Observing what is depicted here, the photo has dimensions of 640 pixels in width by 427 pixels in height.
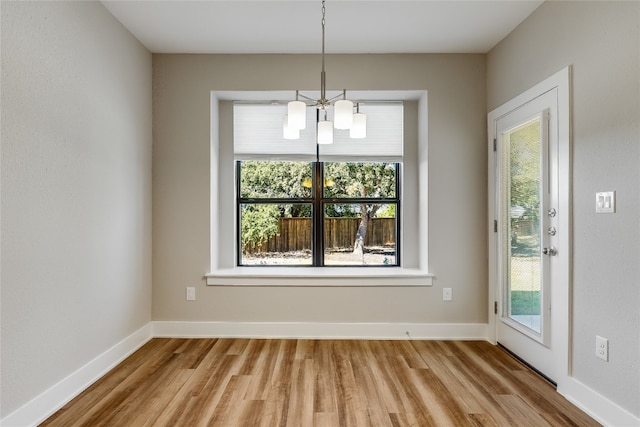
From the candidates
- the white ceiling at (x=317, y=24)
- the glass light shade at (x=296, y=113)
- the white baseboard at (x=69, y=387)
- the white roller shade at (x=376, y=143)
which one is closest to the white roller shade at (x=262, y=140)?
the white roller shade at (x=376, y=143)

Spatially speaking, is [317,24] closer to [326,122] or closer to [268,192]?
[326,122]

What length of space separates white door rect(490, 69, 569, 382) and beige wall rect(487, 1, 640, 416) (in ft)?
0.41

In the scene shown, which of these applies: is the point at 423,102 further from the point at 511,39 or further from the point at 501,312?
the point at 501,312

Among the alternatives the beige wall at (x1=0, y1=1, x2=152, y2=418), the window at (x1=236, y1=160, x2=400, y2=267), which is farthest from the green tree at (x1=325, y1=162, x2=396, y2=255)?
the beige wall at (x1=0, y1=1, x2=152, y2=418)

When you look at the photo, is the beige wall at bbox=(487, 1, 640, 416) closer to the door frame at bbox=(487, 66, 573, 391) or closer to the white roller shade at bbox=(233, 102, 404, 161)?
the door frame at bbox=(487, 66, 573, 391)

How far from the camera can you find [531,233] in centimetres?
280

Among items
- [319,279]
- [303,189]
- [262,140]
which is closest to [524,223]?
[319,279]

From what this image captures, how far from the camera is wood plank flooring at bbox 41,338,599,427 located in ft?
6.98

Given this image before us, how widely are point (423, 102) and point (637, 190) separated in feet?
6.87

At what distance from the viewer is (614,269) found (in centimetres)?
204

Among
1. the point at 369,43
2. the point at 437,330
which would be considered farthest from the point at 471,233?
the point at 369,43

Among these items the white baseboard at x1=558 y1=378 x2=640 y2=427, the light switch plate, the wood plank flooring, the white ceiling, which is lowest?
the wood plank flooring

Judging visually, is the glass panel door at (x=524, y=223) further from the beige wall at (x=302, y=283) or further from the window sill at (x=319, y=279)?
the window sill at (x=319, y=279)

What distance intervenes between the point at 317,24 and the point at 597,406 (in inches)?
125
